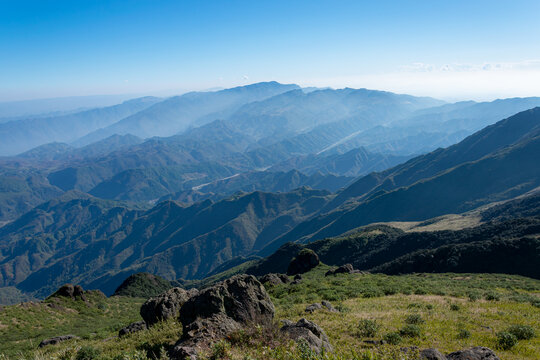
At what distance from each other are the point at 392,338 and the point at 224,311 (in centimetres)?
756

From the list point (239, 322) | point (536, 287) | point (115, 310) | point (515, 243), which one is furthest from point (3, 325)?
point (515, 243)

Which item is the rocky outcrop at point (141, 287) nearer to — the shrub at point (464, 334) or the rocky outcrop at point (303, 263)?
the rocky outcrop at point (303, 263)

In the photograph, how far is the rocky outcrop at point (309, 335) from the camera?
10212mm

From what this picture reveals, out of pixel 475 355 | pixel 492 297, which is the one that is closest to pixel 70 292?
pixel 475 355

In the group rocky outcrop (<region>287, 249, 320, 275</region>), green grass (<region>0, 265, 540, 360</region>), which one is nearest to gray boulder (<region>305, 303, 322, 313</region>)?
green grass (<region>0, 265, 540, 360</region>)

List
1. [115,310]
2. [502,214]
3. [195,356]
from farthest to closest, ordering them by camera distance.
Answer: [502,214] < [115,310] < [195,356]

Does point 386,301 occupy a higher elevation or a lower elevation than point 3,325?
higher

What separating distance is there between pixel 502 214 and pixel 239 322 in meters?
146

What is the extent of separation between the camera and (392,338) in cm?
1257

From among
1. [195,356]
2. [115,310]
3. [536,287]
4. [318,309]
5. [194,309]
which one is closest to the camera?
[195,356]

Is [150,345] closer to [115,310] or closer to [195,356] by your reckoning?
[195,356]

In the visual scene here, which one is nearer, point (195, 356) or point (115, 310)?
point (195, 356)

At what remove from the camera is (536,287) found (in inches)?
1134

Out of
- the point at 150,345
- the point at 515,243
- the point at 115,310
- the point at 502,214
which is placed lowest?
the point at 502,214
